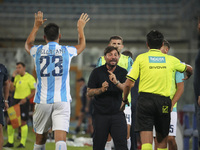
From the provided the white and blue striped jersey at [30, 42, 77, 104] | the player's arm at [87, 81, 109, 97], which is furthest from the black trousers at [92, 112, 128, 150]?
the white and blue striped jersey at [30, 42, 77, 104]

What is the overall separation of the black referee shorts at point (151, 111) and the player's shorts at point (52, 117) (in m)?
0.98

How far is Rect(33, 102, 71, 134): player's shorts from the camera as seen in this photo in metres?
5.65

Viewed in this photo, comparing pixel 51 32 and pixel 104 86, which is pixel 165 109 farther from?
pixel 51 32

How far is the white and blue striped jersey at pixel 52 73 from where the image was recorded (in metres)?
5.74

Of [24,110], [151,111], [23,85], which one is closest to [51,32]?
[151,111]

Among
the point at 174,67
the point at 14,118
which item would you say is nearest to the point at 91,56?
the point at 14,118

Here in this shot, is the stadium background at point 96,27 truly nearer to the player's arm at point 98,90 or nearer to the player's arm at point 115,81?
the player's arm at point 98,90

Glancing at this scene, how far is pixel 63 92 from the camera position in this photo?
577 cm

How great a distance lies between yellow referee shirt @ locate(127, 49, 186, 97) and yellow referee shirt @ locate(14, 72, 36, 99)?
23.0 ft

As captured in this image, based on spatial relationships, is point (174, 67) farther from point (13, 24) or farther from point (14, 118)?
point (13, 24)

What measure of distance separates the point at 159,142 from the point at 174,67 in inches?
40.7

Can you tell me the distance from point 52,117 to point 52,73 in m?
0.60

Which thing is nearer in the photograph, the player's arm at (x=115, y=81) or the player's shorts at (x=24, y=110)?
the player's arm at (x=115, y=81)


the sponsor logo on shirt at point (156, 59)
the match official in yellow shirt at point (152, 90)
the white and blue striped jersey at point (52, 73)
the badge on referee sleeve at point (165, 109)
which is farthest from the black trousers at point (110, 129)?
the sponsor logo on shirt at point (156, 59)
